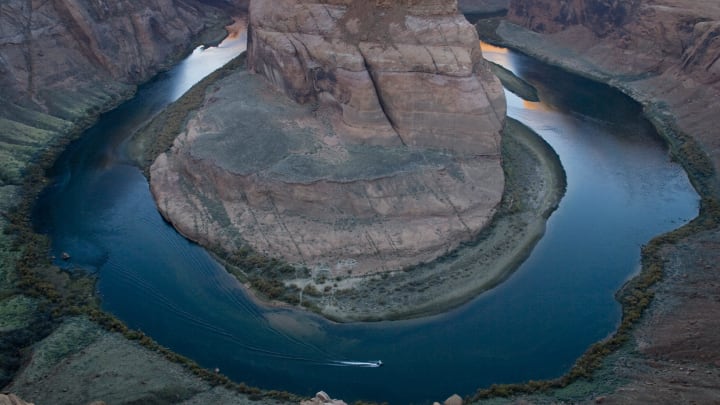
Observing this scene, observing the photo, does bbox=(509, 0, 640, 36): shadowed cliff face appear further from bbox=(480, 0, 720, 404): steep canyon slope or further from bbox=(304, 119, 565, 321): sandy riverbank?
bbox=(304, 119, 565, 321): sandy riverbank

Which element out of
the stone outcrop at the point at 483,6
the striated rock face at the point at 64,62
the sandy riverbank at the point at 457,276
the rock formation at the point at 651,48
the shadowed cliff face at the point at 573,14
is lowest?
the sandy riverbank at the point at 457,276

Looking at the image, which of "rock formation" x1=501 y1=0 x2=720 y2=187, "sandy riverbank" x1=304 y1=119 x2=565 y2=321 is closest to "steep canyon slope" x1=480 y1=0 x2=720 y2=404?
"rock formation" x1=501 y1=0 x2=720 y2=187

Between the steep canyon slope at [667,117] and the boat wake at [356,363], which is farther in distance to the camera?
the boat wake at [356,363]

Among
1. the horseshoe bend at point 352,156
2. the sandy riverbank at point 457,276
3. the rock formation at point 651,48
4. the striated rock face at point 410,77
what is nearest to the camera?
the sandy riverbank at point 457,276

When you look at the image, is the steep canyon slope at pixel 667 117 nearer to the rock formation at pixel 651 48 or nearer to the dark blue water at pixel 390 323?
the rock formation at pixel 651 48

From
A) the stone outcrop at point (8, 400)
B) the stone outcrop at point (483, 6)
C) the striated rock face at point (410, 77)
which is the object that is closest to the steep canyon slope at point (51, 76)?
the stone outcrop at point (8, 400)

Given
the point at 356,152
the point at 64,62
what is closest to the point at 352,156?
the point at 356,152

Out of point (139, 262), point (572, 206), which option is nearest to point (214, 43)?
point (139, 262)
